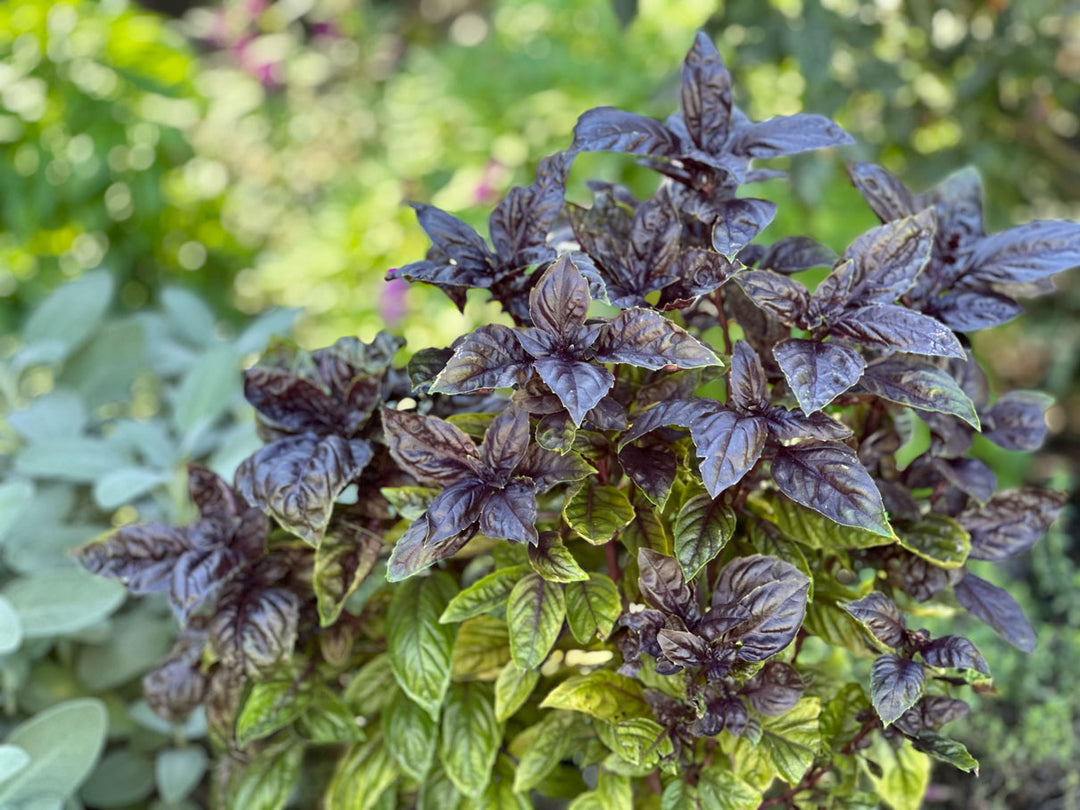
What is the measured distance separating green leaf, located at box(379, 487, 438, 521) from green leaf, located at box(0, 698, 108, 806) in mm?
455

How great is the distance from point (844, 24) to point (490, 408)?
134 centimetres

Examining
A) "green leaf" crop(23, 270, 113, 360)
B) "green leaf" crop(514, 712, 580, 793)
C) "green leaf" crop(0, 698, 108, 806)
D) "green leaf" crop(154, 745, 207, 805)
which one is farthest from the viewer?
"green leaf" crop(23, 270, 113, 360)

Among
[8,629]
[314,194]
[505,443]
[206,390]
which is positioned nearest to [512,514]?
[505,443]

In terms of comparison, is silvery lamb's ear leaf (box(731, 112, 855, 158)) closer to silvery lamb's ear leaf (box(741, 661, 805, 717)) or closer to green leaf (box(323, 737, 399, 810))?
silvery lamb's ear leaf (box(741, 661, 805, 717))

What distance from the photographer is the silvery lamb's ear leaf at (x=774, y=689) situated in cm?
73

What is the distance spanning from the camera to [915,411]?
84 centimetres

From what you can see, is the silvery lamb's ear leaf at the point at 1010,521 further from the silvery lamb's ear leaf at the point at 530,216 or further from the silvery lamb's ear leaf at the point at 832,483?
the silvery lamb's ear leaf at the point at 530,216

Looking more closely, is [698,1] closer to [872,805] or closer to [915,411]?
[915,411]

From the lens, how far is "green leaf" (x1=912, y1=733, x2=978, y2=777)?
715 millimetres

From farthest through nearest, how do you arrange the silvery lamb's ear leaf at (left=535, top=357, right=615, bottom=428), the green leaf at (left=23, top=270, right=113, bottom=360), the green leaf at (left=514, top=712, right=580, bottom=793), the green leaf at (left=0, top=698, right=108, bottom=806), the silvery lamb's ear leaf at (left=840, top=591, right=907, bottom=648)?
the green leaf at (left=23, top=270, right=113, bottom=360)
the green leaf at (left=0, top=698, right=108, bottom=806)
the green leaf at (left=514, top=712, right=580, bottom=793)
the silvery lamb's ear leaf at (left=840, top=591, right=907, bottom=648)
the silvery lamb's ear leaf at (left=535, top=357, right=615, bottom=428)

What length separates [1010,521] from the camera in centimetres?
85

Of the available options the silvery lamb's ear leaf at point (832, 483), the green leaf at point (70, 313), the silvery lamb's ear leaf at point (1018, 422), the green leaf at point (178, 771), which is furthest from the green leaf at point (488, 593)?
the green leaf at point (70, 313)

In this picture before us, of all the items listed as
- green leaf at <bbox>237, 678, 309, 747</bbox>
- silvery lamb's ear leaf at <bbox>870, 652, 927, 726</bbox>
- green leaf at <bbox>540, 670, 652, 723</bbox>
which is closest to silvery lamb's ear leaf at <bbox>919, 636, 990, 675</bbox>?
silvery lamb's ear leaf at <bbox>870, 652, 927, 726</bbox>

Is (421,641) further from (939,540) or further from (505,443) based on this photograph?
(939,540)
